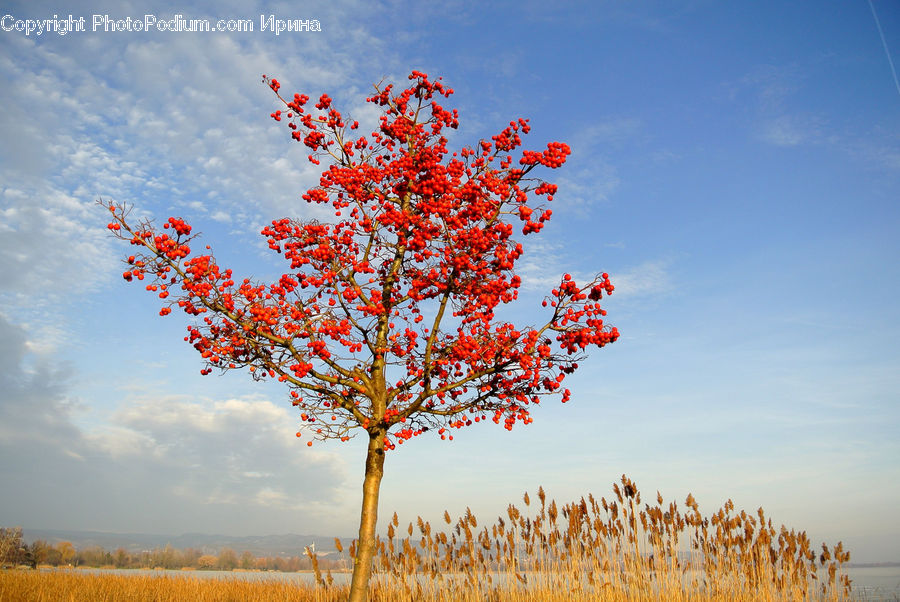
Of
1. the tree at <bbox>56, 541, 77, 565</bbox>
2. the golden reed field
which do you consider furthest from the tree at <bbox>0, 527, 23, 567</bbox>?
the golden reed field

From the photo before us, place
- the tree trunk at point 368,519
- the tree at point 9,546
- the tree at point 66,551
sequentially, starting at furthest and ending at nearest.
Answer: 1. the tree at point 66,551
2. the tree at point 9,546
3. the tree trunk at point 368,519

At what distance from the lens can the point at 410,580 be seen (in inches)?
411

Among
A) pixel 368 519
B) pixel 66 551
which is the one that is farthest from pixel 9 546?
pixel 368 519

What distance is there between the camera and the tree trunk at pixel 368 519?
28.9 ft

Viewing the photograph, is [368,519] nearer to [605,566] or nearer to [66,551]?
[605,566]

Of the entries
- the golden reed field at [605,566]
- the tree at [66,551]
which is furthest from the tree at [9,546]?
the golden reed field at [605,566]

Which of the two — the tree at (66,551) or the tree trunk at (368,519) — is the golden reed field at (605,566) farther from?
the tree at (66,551)

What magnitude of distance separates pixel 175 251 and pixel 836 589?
13317 mm

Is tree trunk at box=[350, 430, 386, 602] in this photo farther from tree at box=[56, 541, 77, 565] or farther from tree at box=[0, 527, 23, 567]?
tree at box=[56, 541, 77, 565]

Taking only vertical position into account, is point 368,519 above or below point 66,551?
above

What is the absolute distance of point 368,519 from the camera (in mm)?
9156

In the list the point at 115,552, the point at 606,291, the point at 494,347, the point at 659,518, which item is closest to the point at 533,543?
the point at 659,518

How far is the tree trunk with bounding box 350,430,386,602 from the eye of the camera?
8.81 meters

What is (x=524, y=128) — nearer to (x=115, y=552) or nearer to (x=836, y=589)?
(x=836, y=589)
